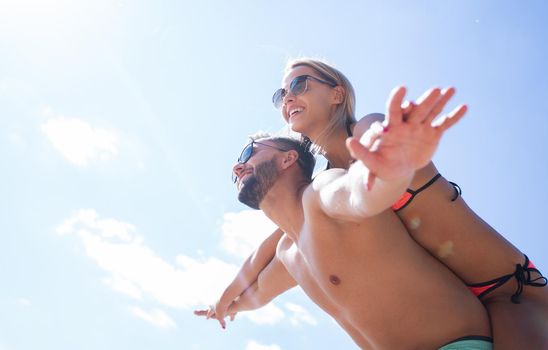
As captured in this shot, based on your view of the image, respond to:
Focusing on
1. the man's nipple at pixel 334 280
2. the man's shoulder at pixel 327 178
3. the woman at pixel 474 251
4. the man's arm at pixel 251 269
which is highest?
the man's arm at pixel 251 269

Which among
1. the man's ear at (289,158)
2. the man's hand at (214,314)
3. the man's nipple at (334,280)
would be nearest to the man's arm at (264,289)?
the man's hand at (214,314)

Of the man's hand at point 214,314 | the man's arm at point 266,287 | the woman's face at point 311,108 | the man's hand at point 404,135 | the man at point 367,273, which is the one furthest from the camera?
the man's hand at point 214,314

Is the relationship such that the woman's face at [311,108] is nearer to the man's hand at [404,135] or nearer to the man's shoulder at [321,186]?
the man's shoulder at [321,186]

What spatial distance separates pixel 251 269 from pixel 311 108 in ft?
6.47

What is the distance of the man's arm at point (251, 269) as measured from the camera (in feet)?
17.3

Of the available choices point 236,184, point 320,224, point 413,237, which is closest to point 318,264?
point 320,224

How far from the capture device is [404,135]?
1.89 metres

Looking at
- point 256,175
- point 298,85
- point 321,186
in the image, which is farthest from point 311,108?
point 321,186

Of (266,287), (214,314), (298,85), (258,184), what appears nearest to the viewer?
(258,184)

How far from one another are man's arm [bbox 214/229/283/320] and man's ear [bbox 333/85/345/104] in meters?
1.59

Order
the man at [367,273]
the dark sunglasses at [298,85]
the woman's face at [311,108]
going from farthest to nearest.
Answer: the dark sunglasses at [298,85] → the woman's face at [311,108] → the man at [367,273]

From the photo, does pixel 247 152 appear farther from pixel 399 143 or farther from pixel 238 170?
pixel 399 143

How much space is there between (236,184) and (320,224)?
4.36 feet

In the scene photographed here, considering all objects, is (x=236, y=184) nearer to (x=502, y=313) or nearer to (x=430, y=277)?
(x=430, y=277)
